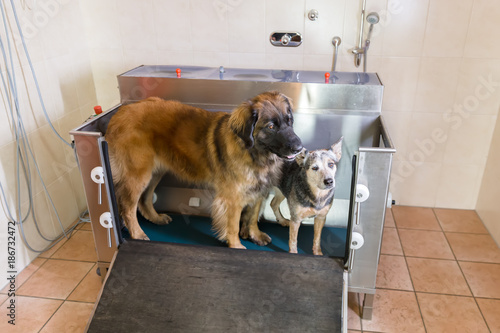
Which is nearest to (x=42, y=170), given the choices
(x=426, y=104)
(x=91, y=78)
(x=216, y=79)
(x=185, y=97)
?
(x=91, y=78)

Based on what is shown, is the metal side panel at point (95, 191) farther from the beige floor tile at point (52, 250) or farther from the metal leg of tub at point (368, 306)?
the metal leg of tub at point (368, 306)

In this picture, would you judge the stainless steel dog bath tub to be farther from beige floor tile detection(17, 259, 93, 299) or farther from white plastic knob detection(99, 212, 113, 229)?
beige floor tile detection(17, 259, 93, 299)

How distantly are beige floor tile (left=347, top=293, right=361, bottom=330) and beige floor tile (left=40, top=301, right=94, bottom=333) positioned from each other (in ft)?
4.59

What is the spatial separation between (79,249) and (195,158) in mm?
1173

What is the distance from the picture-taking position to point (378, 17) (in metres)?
2.56

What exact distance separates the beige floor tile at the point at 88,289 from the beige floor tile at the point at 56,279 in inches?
1.3

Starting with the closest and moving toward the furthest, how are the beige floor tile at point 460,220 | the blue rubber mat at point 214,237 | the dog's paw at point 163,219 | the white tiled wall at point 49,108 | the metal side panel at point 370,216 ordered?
the metal side panel at point 370,216 < the blue rubber mat at point 214,237 < the white tiled wall at point 49,108 < the dog's paw at point 163,219 < the beige floor tile at point 460,220

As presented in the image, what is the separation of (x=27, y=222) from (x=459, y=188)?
305cm

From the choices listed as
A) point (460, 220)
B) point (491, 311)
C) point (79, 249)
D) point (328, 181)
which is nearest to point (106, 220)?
point (79, 249)

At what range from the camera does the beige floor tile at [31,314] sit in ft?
6.75

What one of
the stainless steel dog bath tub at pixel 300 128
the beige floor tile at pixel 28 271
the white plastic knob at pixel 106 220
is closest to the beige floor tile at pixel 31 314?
the beige floor tile at pixel 28 271

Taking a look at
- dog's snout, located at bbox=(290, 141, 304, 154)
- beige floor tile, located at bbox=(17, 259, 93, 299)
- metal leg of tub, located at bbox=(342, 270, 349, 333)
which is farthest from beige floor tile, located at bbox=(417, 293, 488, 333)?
beige floor tile, located at bbox=(17, 259, 93, 299)

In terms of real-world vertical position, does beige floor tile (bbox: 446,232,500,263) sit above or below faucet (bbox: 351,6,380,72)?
below

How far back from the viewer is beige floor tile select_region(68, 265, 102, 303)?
2.25 meters
